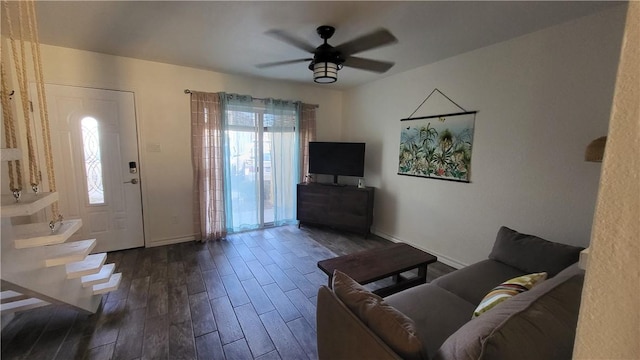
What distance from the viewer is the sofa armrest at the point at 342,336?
0.99 m

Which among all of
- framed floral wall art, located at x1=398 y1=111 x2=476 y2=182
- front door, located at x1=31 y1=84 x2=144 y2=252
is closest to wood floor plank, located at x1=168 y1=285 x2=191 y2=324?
front door, located at x1=31 y1=84 x2=144 y2=252

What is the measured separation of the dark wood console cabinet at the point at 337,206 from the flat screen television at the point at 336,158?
9.8 inches

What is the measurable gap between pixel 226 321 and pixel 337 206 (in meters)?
2.35

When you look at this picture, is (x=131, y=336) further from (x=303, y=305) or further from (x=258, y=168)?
(x=258, y=168)

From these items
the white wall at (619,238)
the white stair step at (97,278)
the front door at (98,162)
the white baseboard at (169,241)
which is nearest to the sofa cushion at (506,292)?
the white wall at (619,238)

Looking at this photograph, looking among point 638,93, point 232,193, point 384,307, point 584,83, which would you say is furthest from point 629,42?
point 232,193

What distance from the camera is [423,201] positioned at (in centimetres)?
335

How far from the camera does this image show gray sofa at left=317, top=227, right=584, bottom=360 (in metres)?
0.82

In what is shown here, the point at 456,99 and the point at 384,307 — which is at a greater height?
the point at 456,99

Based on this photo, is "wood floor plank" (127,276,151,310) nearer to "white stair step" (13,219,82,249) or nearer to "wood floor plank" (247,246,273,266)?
"white stair step" (13,219,82,249)

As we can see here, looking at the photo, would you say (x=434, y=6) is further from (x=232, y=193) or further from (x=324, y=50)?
(x=232, y=193)

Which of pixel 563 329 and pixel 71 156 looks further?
pixel 71 156

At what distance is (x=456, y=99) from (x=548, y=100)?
0.83 m

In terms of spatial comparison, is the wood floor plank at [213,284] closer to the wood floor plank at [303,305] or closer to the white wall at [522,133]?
the wood floor plank at [303,305]
